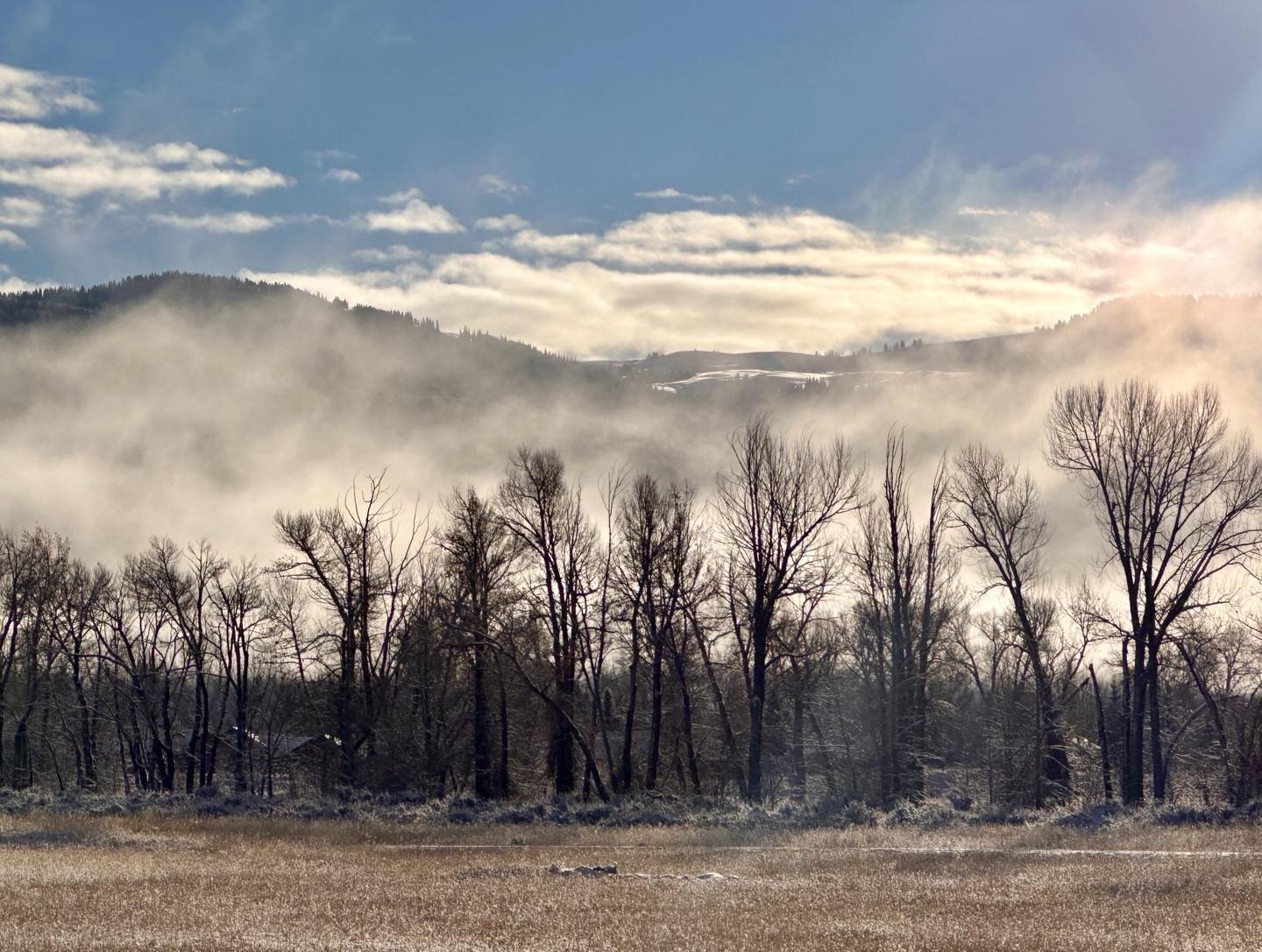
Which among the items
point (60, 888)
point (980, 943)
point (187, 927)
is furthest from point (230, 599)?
point (980, 943)

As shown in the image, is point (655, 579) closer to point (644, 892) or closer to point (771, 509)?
point (771, 509)

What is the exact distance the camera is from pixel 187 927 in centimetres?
1686

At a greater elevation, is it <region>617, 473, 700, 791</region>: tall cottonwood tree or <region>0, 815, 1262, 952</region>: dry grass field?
<region>617, 473, 700, 791</region>: tall cottonwood tree

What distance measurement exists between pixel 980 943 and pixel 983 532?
34568 millimetres

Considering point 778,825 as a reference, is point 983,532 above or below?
above

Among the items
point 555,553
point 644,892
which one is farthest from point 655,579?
point 644,892

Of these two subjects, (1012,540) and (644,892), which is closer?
(644,892)

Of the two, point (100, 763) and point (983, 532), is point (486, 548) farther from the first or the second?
point (100, 763)

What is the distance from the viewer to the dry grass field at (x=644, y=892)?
628 inches

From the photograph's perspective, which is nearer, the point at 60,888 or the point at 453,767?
the point at 60,888

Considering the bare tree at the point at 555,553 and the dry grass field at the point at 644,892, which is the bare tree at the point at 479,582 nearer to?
the bare tree at the point at 555,553

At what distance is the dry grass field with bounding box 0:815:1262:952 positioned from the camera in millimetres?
15945

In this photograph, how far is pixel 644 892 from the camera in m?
20.5

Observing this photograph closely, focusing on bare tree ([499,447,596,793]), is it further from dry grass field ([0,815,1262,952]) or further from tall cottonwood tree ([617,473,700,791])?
dry grass field ([0,815,1262,952])
